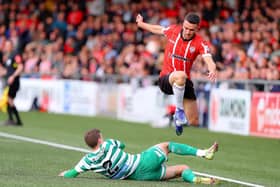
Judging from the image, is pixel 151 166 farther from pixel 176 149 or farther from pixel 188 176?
pixel 176 149

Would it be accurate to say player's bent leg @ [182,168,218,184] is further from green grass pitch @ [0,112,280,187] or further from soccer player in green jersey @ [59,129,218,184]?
green grass pitch @ [0,112,280,187]

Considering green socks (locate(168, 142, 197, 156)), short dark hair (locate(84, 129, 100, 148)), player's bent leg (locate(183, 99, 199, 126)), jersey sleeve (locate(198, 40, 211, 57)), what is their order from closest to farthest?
short dark hair (locate(84, 129, 100, 148))
green socks (locate(168, 142, 197, 156))
jersey sleeve (locate(198, 40, 211, 57))
player's bent leg (locate(183, 99, 199, 126))

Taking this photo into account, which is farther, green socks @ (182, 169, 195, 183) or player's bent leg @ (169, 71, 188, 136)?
player's bent leg @ (169, 71, 188, 136)

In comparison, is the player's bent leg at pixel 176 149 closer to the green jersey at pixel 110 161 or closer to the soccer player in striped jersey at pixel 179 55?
the green jersey at pixel 110 161

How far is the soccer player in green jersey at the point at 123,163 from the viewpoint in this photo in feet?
39.8

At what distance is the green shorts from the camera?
40.6 ft

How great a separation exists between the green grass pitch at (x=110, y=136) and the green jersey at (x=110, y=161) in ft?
0.53

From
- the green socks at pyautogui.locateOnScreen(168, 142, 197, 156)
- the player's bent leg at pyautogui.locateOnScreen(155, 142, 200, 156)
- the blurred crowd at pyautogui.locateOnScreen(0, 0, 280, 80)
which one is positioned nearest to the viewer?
A: the player's bent leg at pyautogui.locateOnScreen(155, 142, 200, 156)

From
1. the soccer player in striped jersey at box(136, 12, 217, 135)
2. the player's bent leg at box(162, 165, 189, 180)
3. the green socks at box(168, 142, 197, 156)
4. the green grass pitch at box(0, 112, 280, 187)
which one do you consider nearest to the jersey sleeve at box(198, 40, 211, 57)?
the soccer player in striped jersey at box(136, 12, 217, 135)

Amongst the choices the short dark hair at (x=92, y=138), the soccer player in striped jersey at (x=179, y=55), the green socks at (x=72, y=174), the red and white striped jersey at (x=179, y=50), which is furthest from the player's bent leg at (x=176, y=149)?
the red and white striped jersey at (x=179, y=50)

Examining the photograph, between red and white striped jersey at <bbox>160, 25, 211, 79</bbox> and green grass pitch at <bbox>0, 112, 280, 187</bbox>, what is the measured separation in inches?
64.4

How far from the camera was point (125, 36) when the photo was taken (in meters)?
30.9

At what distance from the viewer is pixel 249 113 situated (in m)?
23.3

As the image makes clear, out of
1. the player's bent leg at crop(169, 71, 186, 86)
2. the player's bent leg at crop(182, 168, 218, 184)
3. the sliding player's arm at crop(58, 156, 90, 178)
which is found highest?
the player's bent leg at crop(169, 71, 186, 86)
